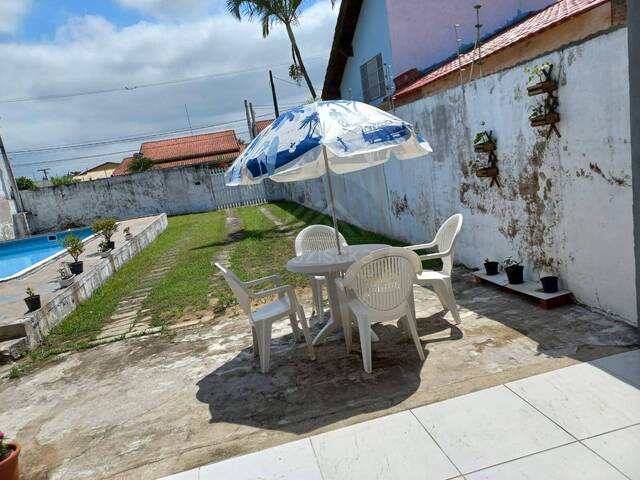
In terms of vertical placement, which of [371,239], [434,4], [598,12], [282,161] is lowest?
[371,239]

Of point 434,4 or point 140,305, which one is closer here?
point 140,305

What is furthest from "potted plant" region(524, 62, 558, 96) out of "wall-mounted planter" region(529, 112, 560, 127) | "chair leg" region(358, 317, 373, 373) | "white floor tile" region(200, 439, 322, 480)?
"white floor tile" region(200, 439, 322, 480)

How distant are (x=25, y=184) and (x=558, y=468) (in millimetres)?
25492

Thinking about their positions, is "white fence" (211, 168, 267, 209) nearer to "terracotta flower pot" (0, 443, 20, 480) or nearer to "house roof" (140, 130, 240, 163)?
"house roof" (140, 130, 240, 163)

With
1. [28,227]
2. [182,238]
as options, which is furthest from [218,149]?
[182,238]

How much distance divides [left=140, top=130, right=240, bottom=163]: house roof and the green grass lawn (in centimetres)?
A: 1896

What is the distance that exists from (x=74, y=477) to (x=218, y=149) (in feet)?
104

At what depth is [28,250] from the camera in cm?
1698

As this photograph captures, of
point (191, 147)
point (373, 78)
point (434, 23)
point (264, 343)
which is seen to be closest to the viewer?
point (264, 343)

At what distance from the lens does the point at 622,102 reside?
3.52 meters

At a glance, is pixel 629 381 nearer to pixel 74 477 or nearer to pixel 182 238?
pixel 74 477

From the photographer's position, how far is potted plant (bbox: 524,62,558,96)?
4.18 m

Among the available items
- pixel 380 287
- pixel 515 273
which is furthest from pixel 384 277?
pixel 515 273

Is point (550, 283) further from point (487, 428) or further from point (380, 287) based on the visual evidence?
point (487, 428)
